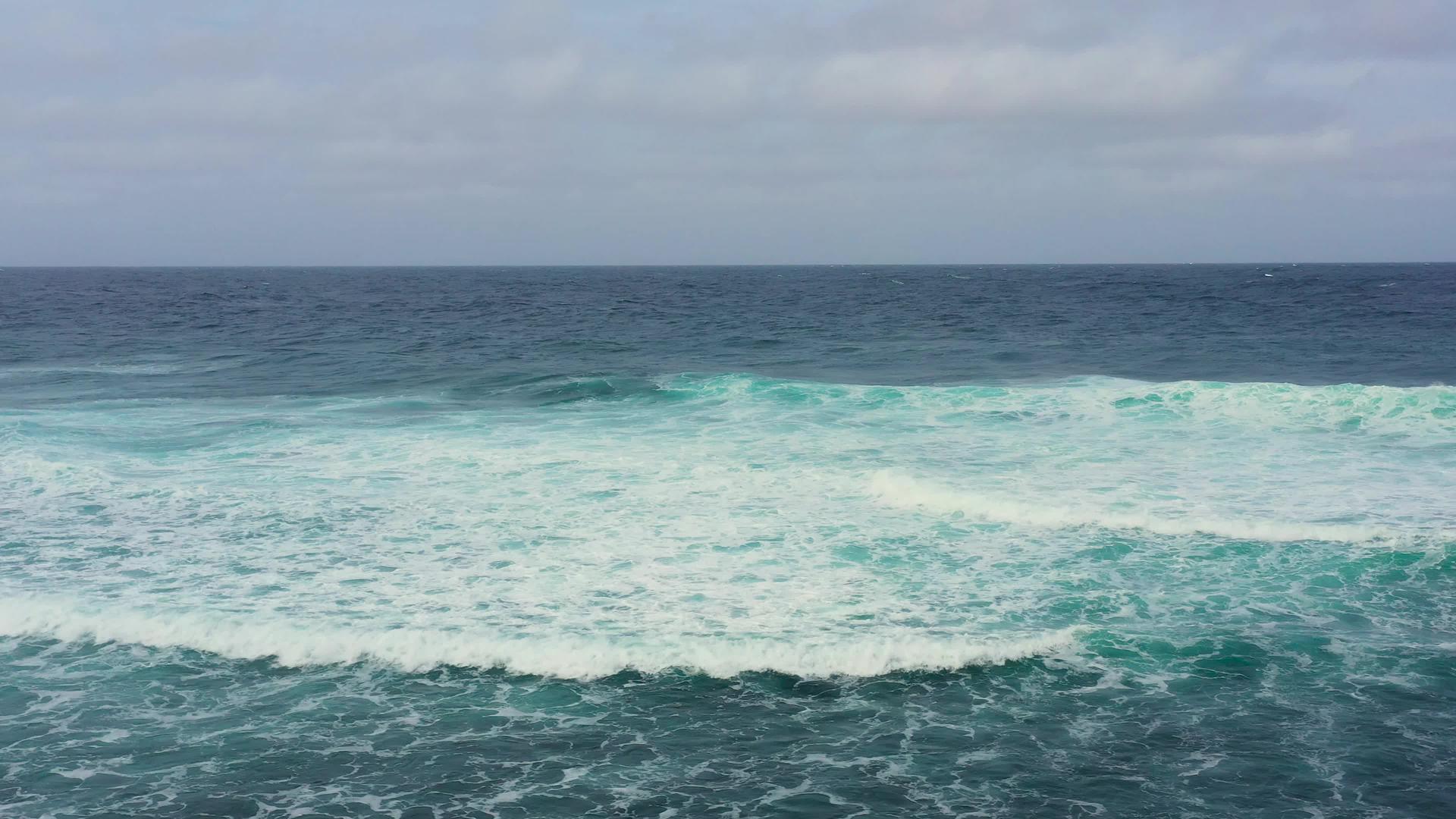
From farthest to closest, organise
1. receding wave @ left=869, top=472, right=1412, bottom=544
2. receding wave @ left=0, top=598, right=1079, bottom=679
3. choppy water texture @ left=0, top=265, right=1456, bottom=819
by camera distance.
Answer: receding wave @ left=869, top=472, right=1412, bottom=544 → receding wave @ left=0, top=598, right=1079, bottom=679 → choppy water texture @ left=0, top=265, right=1456, bottom=819

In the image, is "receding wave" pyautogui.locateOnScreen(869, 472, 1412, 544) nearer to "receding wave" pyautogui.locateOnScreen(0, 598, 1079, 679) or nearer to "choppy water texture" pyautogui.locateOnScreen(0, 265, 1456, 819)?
"choppy water texture" pyautogui.locateOnScreen(0, 265, 1456, 819)

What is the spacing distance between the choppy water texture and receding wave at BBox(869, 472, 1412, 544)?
86 millimetres

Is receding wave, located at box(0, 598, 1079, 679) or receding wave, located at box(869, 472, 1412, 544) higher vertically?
receding wave, located at box(869, 472, 1412, 544)

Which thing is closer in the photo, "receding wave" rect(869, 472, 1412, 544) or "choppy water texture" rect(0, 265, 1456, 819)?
"choppy water texture" rect(0, 265, 1456, 819)

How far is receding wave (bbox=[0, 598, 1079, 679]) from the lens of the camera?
1184cm

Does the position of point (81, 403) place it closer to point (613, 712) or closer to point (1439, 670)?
point (613, 712)

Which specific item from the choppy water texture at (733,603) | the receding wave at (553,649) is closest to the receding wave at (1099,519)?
the choppy water texture at (733,603)

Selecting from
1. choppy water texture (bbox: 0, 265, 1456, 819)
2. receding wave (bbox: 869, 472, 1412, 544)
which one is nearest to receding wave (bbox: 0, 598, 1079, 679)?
choppy water texture (bbox: 0, 265, 1456, 819)

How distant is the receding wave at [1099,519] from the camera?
16156 mm

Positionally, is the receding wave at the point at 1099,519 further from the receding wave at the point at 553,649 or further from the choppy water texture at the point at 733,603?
the receding wave at the point at 553,649

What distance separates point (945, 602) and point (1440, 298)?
75085mm

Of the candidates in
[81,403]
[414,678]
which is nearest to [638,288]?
[81,403]

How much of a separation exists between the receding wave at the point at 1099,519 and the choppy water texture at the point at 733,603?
86mm

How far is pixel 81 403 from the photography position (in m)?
29.3
